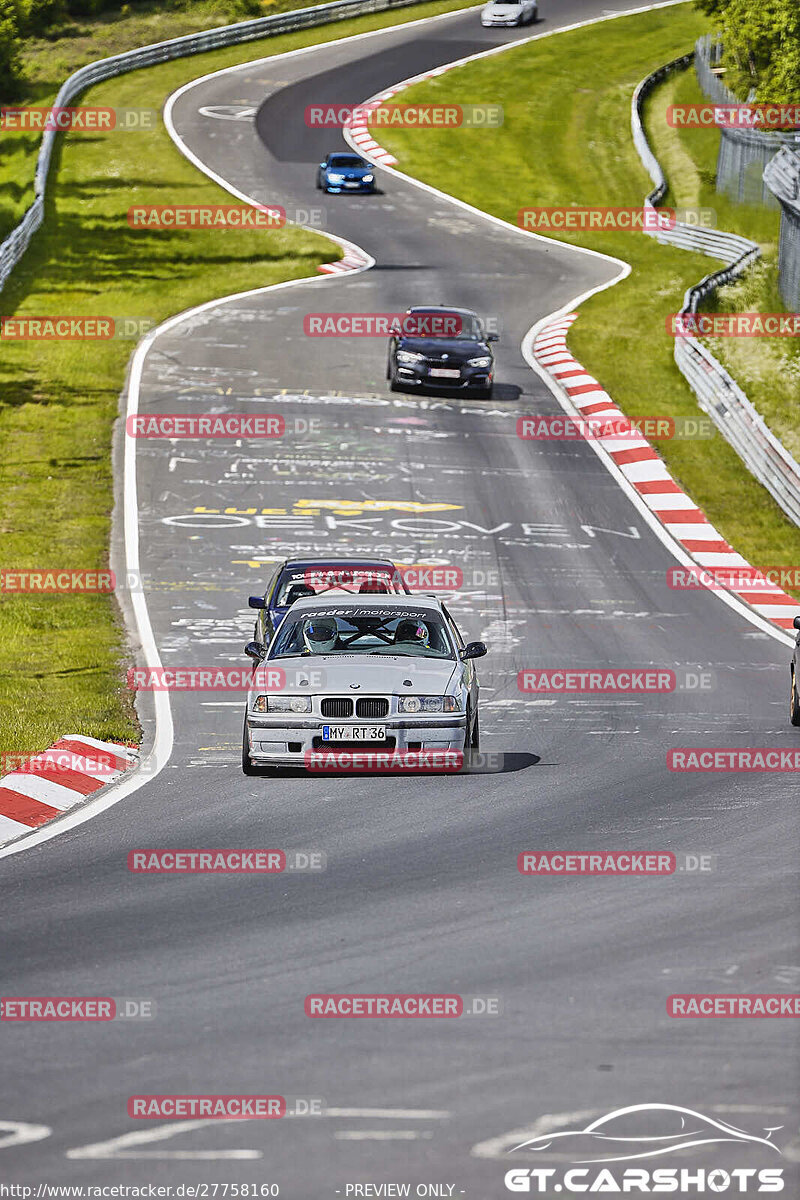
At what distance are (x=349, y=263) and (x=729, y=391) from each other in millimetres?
17664

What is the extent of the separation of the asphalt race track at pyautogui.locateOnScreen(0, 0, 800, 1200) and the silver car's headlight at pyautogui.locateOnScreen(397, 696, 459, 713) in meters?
0.59

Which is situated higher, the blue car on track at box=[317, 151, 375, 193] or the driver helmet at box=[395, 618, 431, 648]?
the blue car on track at box=[317, 151, 375, 193]

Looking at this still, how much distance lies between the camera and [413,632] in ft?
52.3

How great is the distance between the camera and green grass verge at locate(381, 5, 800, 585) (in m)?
32.7

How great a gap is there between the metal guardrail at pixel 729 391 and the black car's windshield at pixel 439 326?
4.71 m

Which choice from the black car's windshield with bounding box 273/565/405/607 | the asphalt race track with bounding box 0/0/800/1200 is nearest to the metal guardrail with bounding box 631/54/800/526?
the asphalt race track with bounding box 0/0/800/1200

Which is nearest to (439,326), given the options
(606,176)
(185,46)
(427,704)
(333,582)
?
(333,582)

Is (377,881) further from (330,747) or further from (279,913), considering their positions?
(330,747)

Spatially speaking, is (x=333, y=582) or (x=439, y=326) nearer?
(x=333, y=582)

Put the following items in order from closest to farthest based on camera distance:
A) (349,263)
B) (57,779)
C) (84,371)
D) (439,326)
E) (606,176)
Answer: (57,779) < (439,326) < (84,371) < (349,263) < (606,176)

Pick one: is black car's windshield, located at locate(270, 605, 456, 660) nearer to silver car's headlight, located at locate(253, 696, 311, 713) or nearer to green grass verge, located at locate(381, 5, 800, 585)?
silver car's headlight, located at locate(253, 696, 311, 713)

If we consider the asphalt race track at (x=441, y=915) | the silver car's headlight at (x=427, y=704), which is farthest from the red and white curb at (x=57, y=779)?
the silver car's headlight at (x=427, y=704)

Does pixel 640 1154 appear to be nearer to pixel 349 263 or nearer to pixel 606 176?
pixel 349 263

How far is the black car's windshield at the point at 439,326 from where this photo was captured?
3750 cm
